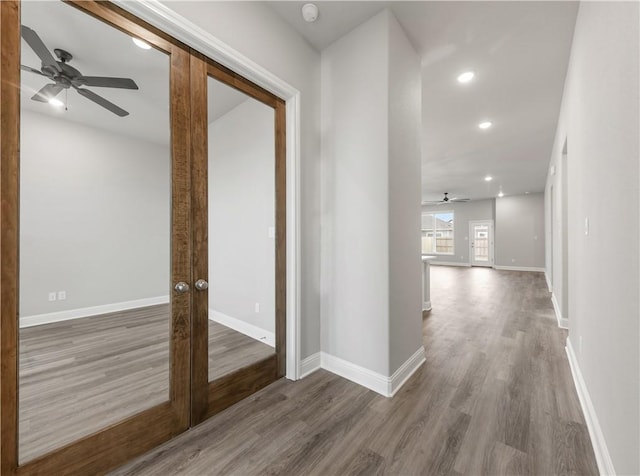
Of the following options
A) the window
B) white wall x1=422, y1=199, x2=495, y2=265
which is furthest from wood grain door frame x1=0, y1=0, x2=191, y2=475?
the window

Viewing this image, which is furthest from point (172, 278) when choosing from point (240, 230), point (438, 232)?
point (438, 232)

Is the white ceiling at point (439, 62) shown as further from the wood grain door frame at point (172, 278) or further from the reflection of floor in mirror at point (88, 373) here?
the reflection of floor in mirror at point (88, 373)

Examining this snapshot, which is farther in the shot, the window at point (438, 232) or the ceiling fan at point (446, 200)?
the window at point (438, 232)

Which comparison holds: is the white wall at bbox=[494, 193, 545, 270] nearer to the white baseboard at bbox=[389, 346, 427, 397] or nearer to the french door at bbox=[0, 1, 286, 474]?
the white baseboard at bbox=[389, 346, 427, 397]

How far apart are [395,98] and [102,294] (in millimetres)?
2415

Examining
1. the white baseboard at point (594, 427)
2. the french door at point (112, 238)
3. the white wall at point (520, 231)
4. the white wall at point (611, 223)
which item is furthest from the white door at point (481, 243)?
the french door at point (112, 238)

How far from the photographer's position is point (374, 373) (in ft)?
6.88

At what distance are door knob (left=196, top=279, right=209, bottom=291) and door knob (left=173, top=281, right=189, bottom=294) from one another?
2.6 inches

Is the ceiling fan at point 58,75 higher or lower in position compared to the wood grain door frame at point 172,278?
higher

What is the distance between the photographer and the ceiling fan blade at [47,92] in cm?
118

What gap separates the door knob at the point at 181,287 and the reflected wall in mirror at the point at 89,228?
70 mm

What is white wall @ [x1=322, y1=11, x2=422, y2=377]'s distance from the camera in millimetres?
2055

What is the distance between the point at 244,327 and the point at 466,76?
3.49 m

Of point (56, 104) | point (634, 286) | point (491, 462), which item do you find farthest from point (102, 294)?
point (634, 286)
